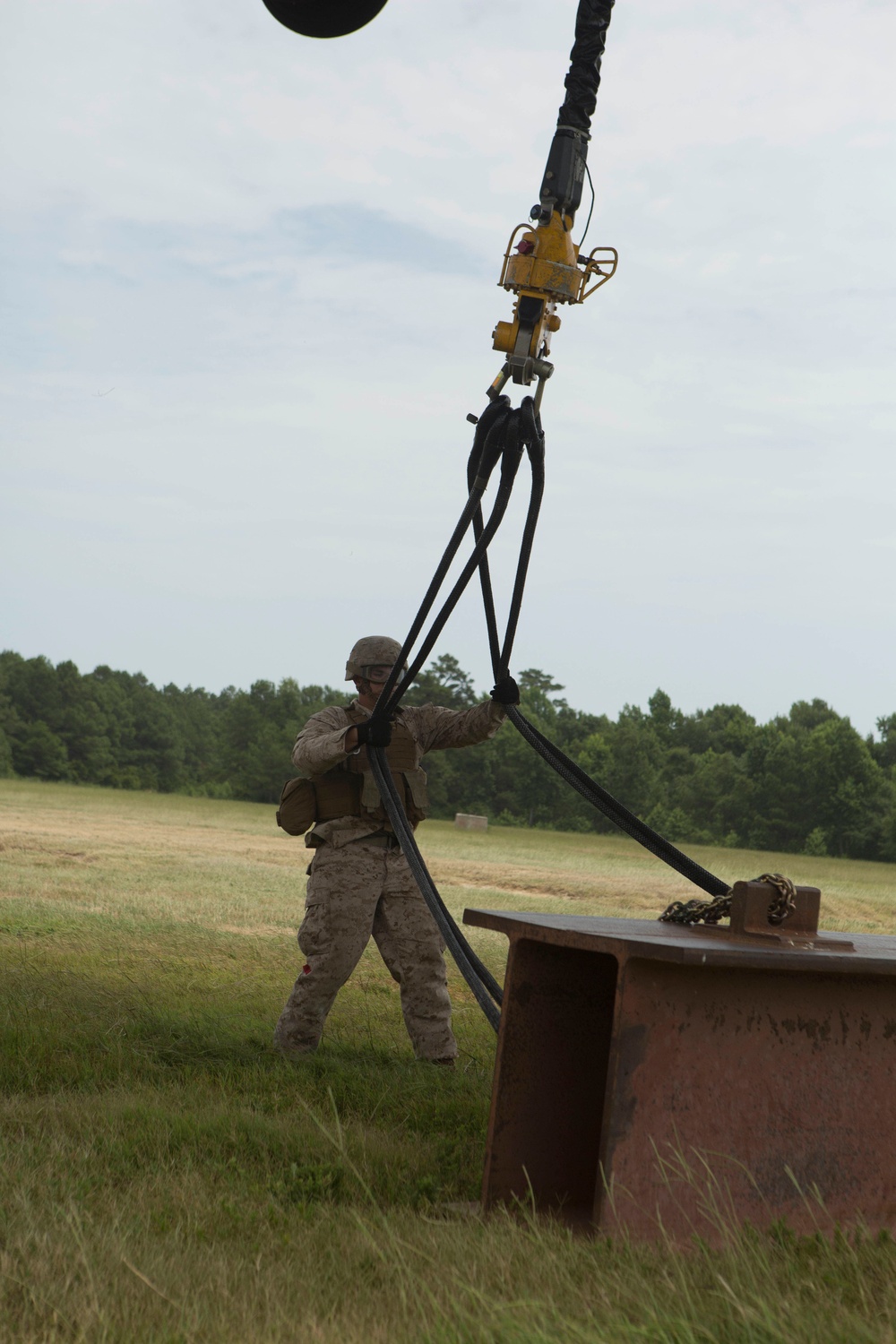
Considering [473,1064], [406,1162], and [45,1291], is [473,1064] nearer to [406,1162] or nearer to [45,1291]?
[406,1162]


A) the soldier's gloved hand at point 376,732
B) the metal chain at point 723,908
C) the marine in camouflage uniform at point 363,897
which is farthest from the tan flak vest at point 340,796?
the metal chain at point 723,908

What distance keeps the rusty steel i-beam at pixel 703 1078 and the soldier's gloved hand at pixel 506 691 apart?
1993 millimetres

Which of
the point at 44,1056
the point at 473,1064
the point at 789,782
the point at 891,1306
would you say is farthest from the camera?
the point at 789,782

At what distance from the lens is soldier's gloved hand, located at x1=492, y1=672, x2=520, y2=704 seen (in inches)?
250

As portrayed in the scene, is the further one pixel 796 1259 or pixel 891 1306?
pixel 796 1259

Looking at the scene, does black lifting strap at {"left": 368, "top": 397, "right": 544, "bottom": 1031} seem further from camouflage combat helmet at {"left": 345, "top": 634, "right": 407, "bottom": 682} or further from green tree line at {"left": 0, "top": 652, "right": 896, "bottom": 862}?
green tree line at {"left": 0, "top": 652, "right": 896, "bottom": 862}

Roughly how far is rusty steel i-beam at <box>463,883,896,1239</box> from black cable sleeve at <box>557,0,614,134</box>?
11.7 feet

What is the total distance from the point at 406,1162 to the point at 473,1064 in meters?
2.03

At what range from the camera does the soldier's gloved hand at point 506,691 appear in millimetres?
6352

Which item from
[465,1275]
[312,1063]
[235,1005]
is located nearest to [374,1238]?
[465,1275]

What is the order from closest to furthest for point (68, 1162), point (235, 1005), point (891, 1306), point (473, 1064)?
point (891, 1306)
point (68, 1162)
point (473, 1064)
point (235, 1005)

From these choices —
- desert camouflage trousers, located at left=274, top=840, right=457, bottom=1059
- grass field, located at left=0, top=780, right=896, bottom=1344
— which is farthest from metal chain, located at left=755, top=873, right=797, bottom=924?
desert camouflage trousers, located at left=274, top=840, right=457, bottom=1059

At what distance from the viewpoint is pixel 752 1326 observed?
114 inches

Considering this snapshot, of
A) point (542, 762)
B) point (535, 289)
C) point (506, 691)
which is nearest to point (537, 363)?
point (535, 289)
